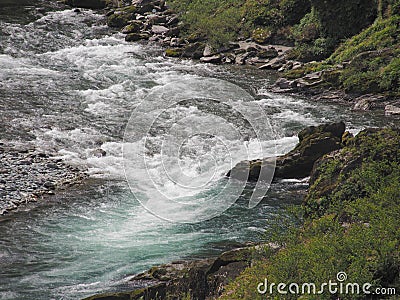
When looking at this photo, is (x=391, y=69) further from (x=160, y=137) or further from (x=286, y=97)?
(x=160, y=137)

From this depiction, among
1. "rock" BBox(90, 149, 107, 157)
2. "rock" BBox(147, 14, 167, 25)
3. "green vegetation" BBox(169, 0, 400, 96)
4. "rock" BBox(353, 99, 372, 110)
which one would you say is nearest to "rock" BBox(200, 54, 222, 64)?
"green vegetation" BBox(169, 0, 400, 96)

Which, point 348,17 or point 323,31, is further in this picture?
point 323,31

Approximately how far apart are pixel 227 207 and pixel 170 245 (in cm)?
241

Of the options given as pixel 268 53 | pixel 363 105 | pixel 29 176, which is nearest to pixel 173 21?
pixel 268 53

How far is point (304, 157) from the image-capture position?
15922 mm

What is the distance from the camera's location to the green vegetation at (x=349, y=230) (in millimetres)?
8297

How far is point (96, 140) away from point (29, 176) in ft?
10.1

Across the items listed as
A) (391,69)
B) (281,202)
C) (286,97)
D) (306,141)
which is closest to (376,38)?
(391,69)

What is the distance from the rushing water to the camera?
1177 cm

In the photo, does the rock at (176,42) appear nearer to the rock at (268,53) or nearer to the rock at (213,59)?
the rock at (213,59)

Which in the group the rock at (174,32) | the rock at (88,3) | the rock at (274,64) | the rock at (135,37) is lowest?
the rock at (274,64)

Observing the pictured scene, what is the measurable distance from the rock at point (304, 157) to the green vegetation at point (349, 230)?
5.82 ft

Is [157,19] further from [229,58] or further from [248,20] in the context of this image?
[229,58]

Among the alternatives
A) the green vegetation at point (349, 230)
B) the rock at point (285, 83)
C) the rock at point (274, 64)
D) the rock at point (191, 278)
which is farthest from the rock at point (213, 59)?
the rock at point (191, 278)
